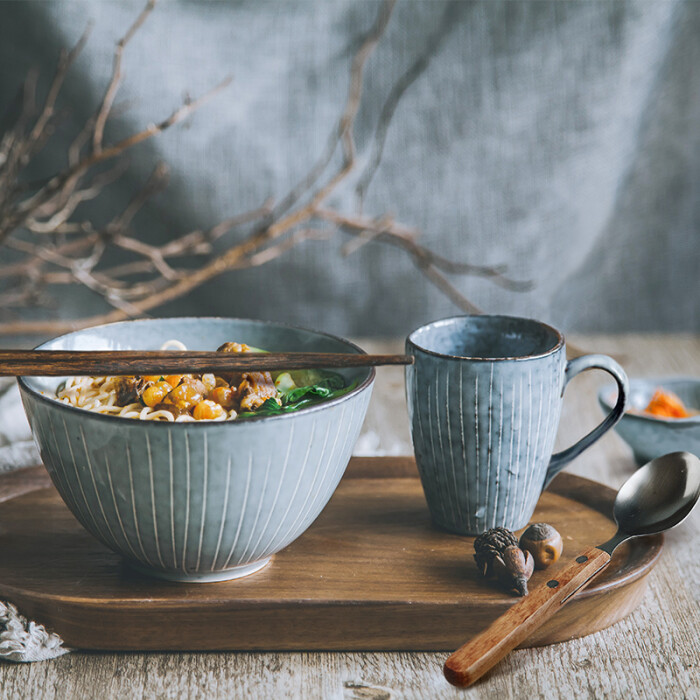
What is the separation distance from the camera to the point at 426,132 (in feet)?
6.42

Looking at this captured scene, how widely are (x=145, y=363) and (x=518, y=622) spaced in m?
0.38

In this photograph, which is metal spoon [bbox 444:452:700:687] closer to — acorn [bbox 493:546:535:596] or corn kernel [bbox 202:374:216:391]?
acorn [bbox 493:546:535:596]

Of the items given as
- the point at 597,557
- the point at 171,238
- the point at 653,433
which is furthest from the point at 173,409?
the point at 171,238

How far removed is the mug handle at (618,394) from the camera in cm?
85

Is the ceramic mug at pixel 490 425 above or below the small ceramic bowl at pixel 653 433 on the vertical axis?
A: above

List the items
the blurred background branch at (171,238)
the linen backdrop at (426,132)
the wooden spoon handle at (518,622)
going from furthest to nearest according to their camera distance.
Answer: the linen backdrop at (426,132)
the blurred background branch at (171,238)
the wooden spoon handle at (518,622)

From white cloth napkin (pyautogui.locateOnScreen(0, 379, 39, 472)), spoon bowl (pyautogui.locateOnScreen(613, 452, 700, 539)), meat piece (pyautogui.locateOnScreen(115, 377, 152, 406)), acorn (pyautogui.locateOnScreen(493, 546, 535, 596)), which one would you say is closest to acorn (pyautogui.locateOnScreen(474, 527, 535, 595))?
acorn (pyautogui.locateOnScreen(493, 546, 535, 596))

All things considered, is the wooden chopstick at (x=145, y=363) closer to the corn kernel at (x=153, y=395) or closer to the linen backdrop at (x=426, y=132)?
the corn kernel at (x=153, y=395)

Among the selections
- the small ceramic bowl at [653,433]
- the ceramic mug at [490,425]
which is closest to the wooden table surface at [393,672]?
the ceramic mug at [490,425]

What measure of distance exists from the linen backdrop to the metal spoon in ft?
3.98

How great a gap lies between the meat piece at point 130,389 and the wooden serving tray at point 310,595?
148 mm

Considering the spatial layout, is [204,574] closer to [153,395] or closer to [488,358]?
[153,395]

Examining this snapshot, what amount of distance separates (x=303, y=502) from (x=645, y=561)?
1.10 feet

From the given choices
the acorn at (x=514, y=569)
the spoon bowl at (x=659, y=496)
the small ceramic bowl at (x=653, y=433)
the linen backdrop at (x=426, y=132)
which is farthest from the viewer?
the linen backdrop at (x=426, y=132)
